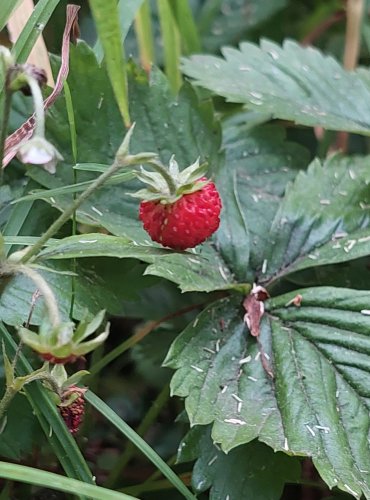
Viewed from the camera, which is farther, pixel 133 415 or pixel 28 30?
pixel 133 415

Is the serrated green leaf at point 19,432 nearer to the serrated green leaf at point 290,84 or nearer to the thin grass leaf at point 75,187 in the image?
the thin grass leaf at point 75,187

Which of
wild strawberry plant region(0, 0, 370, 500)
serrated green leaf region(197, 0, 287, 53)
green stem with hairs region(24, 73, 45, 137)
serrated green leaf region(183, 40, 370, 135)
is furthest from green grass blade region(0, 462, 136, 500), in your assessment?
serrated green leaf region(197, 0, 287, 53)

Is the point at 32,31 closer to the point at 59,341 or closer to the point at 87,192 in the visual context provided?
the point at 87,192

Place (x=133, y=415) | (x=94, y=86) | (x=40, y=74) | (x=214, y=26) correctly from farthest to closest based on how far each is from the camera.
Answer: (x=214, y=26) < (x=133, y=415) < (x=94, y=86) < (x=40, y=74)

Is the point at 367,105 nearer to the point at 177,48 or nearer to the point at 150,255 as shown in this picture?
the point at 177,48

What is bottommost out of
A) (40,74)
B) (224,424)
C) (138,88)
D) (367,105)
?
(224,424)

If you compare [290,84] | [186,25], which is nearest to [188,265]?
[290,84]

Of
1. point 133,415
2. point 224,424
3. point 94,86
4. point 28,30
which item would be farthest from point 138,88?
point 133,415
